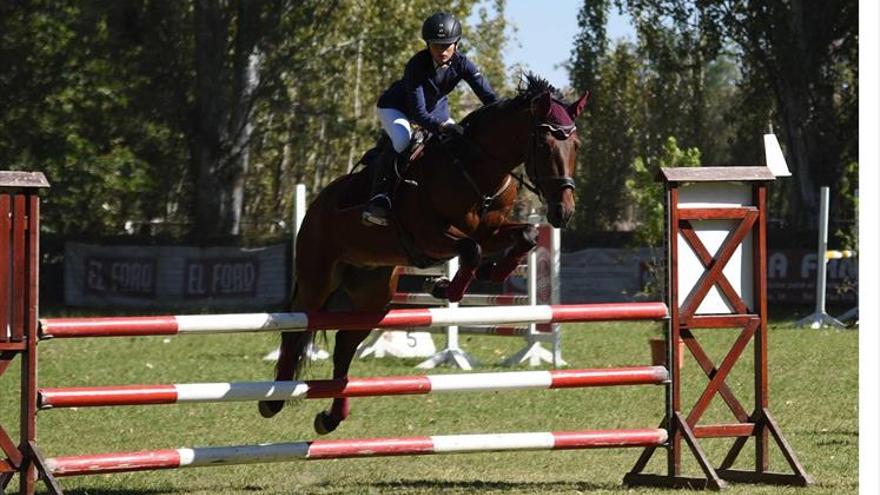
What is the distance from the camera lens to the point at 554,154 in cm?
721

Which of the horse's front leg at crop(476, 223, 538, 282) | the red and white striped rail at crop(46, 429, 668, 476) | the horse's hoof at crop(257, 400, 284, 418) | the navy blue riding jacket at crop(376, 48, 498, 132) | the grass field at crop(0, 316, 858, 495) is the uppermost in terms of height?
the navy blue riding jacket at crop(376, 48, 498, 132)

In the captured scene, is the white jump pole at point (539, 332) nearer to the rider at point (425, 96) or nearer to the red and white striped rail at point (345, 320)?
the rider at point (425, 96)

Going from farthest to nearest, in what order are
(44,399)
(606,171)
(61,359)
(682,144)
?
(682,144) < (606,171) < (61,359) < (44,399)

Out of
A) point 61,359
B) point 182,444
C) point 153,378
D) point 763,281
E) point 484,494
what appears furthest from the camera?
point 61,359

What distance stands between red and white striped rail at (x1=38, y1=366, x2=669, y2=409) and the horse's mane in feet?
4.60

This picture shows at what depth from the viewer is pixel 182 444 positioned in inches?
392

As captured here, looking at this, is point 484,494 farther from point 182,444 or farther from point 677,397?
point 182,444

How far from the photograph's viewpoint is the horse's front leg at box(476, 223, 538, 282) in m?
7.77

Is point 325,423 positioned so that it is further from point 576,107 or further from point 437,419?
point 437,419

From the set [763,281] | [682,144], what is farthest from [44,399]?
[682,144]

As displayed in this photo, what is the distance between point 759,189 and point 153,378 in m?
7.92

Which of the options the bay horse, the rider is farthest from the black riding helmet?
the bay horse

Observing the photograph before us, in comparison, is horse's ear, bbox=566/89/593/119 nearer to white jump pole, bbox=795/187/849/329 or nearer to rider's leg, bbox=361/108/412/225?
rider's leg, bbox=361/108/412/225

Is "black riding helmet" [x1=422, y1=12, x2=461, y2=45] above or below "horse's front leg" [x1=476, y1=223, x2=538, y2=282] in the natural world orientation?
above
